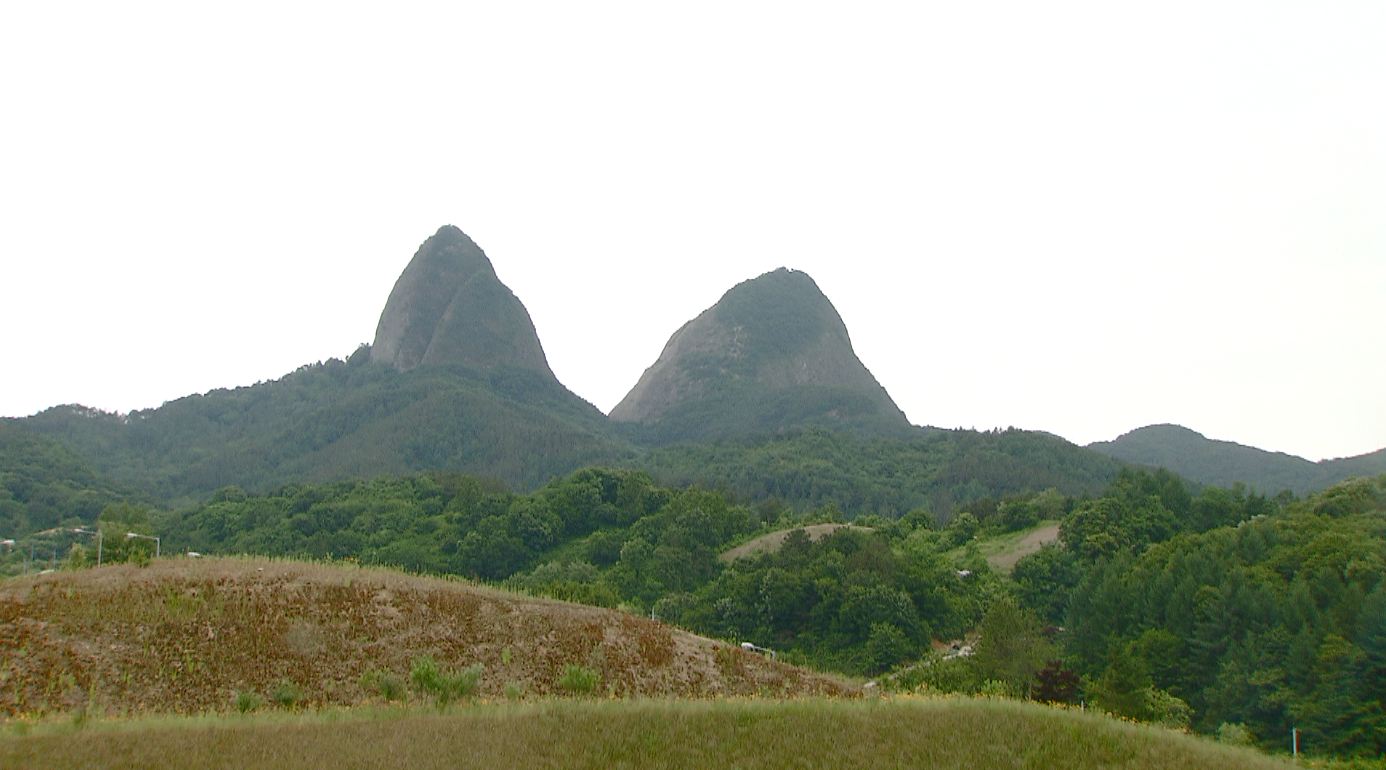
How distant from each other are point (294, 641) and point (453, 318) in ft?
426

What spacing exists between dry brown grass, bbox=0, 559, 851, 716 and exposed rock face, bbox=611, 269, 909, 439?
396 feet

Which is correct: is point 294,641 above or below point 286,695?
above

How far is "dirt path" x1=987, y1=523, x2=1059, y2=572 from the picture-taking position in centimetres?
6053

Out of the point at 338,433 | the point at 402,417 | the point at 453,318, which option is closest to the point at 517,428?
the point at 402,417

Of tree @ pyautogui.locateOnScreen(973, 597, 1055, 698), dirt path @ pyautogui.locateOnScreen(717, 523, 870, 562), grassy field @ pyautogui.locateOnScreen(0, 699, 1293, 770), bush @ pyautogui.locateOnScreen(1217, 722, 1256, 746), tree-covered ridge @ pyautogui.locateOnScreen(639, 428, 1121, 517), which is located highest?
tree-covered ridge @ pyautogui.locateOnScreen(639, 428, 1121, 517)

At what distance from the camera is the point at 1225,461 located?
482ft

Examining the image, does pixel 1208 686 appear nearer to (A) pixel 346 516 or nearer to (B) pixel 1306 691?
(B) pixel 1306 691

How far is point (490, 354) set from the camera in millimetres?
149625

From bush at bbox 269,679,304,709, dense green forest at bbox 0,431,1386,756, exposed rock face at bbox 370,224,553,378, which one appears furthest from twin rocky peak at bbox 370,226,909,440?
bush at bbox 269,679,304,709

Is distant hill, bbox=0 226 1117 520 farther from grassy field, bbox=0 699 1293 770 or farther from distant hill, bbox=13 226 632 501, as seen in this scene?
grassy field, bbox=0 699 1293 770

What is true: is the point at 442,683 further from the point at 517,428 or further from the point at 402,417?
the point at 402,417

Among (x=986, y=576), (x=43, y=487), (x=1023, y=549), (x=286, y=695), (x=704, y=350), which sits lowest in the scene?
(x=986, y=576)

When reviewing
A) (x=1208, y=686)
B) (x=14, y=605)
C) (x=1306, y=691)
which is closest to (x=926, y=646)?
(x=1208, y=686)

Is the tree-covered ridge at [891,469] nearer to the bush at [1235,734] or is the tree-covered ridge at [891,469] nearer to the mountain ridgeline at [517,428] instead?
the mountain ridgeline at [517,428]
